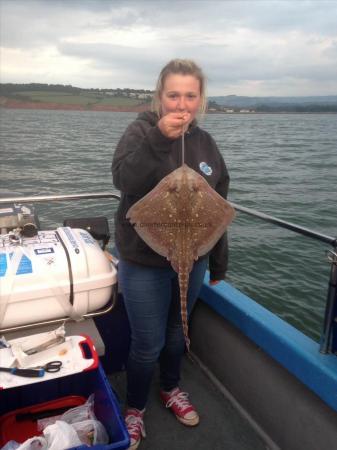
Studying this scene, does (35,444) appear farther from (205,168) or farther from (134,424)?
(205,168)

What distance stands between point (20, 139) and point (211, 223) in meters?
39.4

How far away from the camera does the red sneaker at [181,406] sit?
355 cm

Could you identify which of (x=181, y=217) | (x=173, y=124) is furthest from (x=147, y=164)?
(x=181, y=217)

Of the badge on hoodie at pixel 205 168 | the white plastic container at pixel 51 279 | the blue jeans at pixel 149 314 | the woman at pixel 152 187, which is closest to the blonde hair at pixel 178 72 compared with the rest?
the woman at pixel 152 187

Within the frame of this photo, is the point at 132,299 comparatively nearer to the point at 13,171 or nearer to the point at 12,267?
the point at 12,267

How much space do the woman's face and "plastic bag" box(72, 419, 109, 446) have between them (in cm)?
215

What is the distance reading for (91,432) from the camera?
8.67ft

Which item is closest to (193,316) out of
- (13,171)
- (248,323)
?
(248,323)

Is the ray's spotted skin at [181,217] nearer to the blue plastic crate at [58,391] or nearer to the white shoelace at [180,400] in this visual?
the blue plastic crate at [58,391]

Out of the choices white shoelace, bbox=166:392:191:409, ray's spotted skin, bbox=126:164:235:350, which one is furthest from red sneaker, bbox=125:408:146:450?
ray's spotted skin, bbox=126:164:235:350

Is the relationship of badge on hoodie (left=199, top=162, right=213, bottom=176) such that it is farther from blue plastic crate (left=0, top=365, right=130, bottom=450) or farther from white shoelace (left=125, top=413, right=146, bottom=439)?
white shoelace (left=125, top=413, right=146, bottom=439)

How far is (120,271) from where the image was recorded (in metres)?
3.05

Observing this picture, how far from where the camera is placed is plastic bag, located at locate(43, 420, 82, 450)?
2406 mm

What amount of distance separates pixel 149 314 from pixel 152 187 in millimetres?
946
